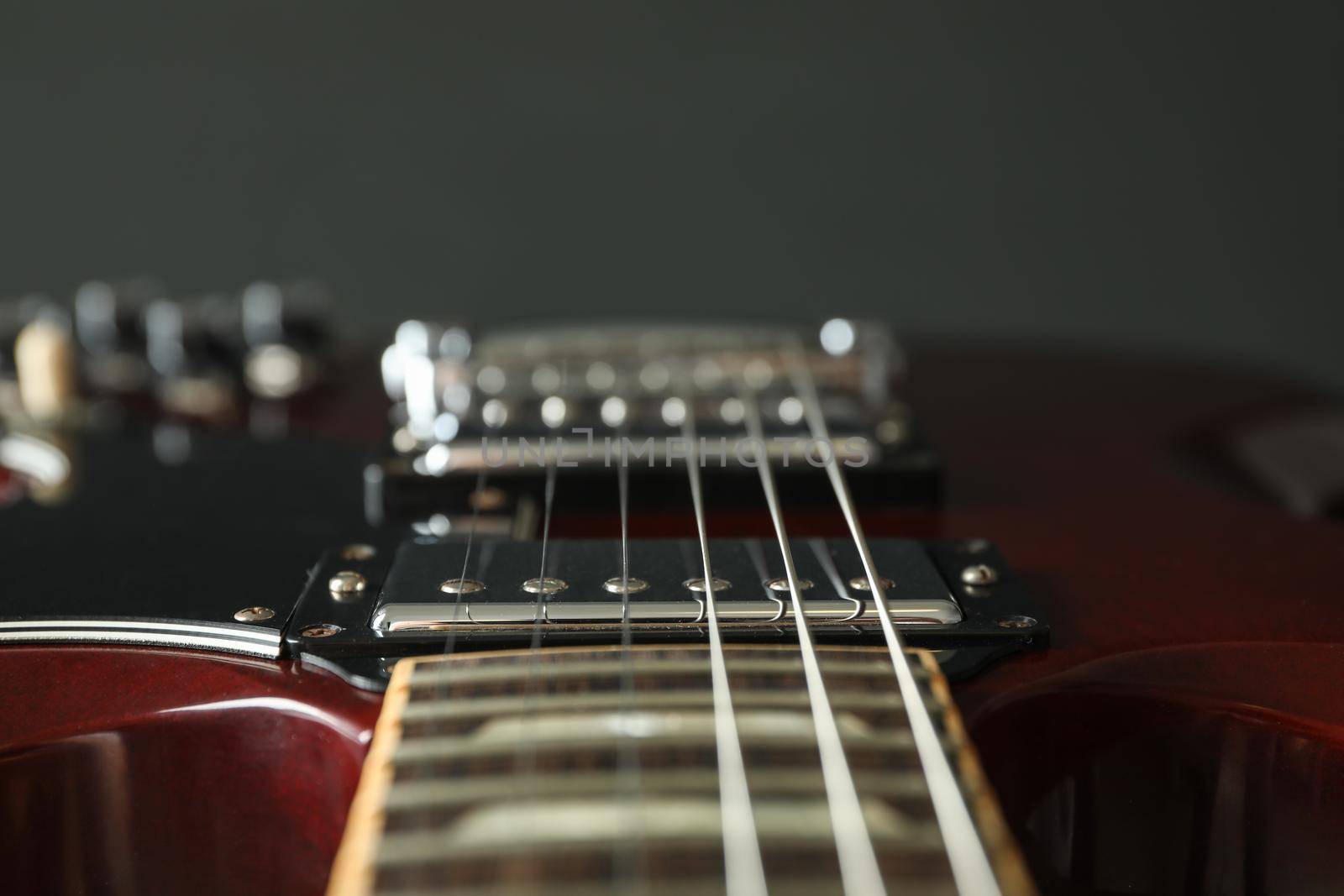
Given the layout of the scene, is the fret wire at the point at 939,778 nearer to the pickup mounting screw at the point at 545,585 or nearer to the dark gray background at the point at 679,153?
the pickup mounting screw at the point at 545,585

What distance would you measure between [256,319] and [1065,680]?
0.85 m

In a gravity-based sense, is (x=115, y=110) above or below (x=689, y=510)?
above

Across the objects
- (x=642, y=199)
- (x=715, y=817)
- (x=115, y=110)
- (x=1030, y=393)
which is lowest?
(x=715, y=817)

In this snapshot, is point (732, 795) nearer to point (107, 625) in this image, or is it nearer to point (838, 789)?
point (838, 789)

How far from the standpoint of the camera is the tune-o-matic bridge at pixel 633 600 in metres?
0.47

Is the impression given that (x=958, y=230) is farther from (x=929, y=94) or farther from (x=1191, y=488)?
(x=1191, y=488)

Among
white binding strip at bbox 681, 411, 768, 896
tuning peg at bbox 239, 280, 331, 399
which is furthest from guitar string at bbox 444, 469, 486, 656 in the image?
tuning peg at bbox 239, 280, 331, 399

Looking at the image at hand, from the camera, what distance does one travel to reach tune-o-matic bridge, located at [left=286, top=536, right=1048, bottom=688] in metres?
0.47

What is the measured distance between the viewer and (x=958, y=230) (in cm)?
240

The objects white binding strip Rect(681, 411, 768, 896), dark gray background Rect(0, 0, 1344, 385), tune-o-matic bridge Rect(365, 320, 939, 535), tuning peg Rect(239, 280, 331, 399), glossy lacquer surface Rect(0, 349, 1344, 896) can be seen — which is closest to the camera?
white binding strip Rect(681, 411, 768, 896)

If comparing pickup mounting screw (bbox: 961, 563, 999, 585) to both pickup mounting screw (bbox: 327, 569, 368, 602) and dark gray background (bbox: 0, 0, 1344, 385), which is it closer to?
pickup mounting screw (bbox: 327, 569, 368, 602)

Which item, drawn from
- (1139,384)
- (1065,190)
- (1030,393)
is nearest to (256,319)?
(1030,393)

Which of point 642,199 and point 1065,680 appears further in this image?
point 642,199

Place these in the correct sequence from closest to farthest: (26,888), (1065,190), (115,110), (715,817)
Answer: (715,817) → (26,888) → (115,110) → (1065,190)
